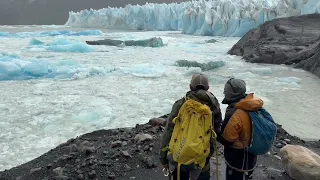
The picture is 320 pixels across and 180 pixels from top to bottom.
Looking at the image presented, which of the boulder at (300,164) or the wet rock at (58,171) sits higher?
the boulder at (300,164)

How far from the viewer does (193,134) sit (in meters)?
2.05

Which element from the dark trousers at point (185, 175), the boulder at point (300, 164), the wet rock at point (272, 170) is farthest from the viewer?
the wet rock at point (272, 170)

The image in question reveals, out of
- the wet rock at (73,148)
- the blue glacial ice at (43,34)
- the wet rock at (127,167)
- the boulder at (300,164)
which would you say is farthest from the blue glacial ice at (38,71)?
the blue glacial ice at (43,34)

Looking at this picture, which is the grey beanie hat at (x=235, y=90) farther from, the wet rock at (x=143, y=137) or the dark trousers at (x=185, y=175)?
the wet rock at (x=143, y=137)

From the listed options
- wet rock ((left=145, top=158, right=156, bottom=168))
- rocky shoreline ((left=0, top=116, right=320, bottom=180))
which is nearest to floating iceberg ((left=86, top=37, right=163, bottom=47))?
rocky shoreline ((left=0, top=116, right=320, bottom=180))

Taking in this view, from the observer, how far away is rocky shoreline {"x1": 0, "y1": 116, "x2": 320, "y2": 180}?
3.20m

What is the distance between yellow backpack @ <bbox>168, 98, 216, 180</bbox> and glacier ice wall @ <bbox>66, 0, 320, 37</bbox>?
1836cm

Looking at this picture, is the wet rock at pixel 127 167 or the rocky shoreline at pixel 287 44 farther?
the rocky shoreline at pixel 287 44

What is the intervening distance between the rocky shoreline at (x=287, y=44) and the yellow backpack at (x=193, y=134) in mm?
9013

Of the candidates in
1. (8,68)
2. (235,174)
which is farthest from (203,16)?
(235,174)

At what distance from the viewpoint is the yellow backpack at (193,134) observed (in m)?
2.04

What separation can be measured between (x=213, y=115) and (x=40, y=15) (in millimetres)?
62053

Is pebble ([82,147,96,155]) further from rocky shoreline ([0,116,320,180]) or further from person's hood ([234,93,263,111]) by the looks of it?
person's hood ([234,93,263,111])

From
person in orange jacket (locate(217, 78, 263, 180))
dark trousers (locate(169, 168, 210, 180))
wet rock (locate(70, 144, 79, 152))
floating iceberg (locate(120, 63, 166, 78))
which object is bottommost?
floating iceberg (locate(120, 63, 166, 78))
